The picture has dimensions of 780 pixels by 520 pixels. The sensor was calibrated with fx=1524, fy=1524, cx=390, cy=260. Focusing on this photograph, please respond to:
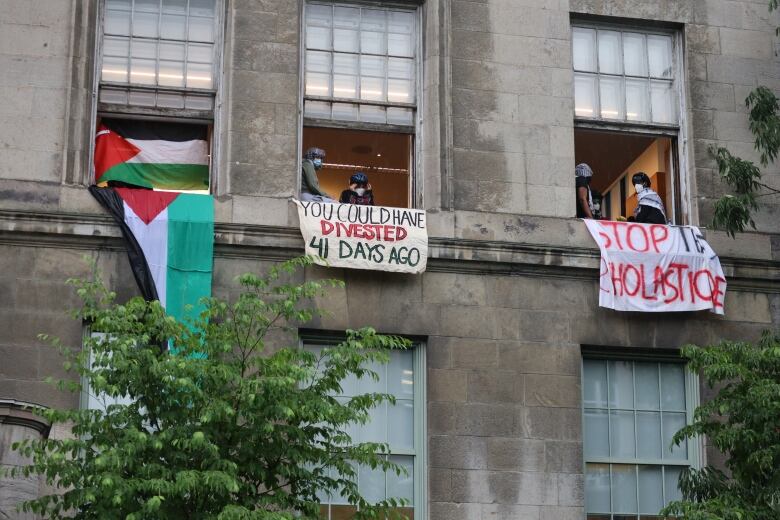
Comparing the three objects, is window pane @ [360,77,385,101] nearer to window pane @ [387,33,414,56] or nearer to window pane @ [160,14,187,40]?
window pane @ [387,33,414,56]

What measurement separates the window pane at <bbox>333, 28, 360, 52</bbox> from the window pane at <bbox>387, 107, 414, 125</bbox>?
40.3 inches

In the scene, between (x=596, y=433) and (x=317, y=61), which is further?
(x=317, y=61)

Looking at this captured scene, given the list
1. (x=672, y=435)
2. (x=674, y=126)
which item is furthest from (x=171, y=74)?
(x=672, y=435)

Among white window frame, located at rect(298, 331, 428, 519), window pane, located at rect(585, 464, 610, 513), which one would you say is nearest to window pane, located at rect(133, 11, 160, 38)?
white window frame, located at rect(298, 331, 428, 519)

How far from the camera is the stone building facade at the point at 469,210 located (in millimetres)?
19641

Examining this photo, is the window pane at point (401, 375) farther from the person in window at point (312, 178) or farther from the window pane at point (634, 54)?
the window pane at point (634, 54)

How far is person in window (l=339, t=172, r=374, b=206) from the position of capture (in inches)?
825

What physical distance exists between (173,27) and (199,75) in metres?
0.80

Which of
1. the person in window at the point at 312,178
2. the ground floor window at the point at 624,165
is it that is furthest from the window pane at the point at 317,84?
the ground floor window at the point at 624,165

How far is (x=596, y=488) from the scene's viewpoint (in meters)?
20.4

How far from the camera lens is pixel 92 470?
15.2 meters

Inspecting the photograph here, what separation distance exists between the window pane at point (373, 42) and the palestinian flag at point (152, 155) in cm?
261

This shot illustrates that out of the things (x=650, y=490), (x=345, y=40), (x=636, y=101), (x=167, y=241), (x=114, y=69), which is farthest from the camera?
(x=636, y=101)

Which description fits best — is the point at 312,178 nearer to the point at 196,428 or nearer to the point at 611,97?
the point at 611,97
